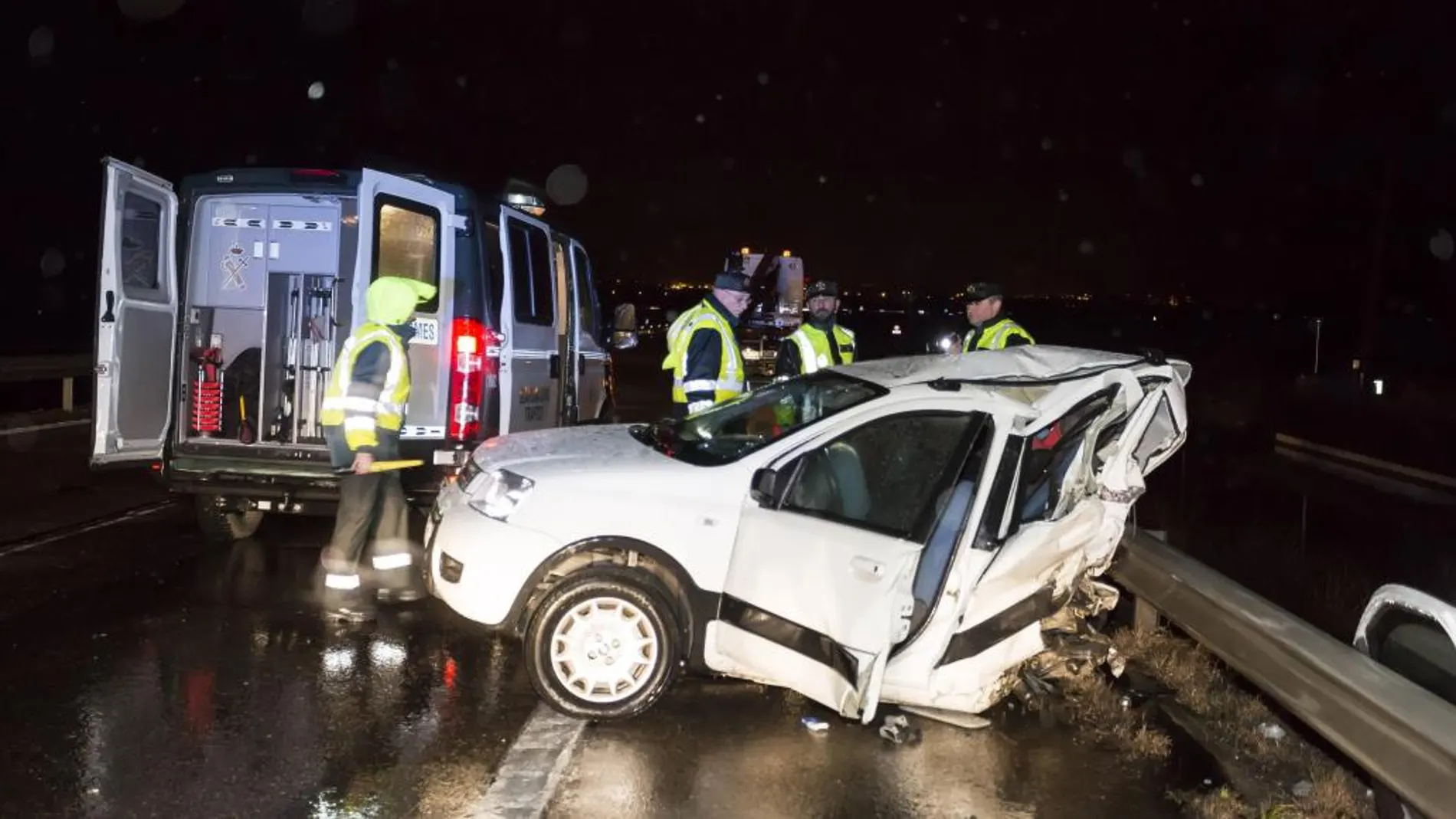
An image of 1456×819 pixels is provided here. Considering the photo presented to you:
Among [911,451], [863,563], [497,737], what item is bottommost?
[497,737]

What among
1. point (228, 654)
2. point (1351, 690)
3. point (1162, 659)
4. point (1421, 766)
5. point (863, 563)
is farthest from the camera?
point (1162, 659)

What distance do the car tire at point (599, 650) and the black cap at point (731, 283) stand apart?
2.80 meters

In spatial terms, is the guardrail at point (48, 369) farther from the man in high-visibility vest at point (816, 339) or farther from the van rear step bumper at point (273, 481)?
the man in high-visibility vest at point (816, 339)

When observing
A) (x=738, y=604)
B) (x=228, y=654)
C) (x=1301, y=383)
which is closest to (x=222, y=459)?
(x=228, y=654)

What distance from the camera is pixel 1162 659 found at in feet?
21.1

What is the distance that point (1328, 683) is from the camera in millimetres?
4227

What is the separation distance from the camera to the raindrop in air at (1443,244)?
104ft

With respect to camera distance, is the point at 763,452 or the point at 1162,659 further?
the point at 1162,659

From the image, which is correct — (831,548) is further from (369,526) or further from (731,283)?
(369,526)

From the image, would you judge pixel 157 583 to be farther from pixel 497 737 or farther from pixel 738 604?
pixel 738 604

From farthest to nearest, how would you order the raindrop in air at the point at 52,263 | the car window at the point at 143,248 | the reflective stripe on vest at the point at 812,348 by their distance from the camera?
the raindrop in air at the point at 52,263 < the reflective stripe on vest at the point at 812,348 < the car window at the point at 143,248

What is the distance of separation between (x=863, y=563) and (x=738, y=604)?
0.60 meters

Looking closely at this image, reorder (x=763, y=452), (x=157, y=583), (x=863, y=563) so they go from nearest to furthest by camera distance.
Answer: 1. (x=863, y=563)
2. (x=763, y=452)
3. (x=157, y=583)

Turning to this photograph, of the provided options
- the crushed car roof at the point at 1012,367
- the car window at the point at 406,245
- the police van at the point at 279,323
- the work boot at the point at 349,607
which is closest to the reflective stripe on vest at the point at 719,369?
the police van at the point at 279,323
